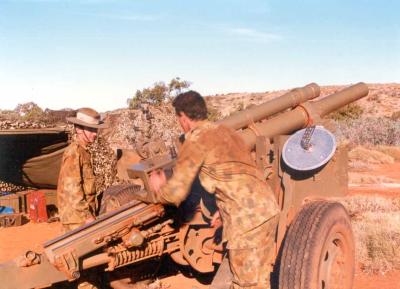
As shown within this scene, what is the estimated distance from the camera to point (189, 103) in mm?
3467

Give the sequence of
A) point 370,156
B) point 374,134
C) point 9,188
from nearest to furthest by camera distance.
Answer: point 9,188 < point 370,156 < point 374,134

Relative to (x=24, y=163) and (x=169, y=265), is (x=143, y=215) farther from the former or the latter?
(x=24, y=163)

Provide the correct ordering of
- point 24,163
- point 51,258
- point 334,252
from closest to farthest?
1. point 51,258
2. point 334,252
3. point 24,163

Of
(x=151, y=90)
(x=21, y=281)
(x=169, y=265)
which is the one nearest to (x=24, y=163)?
(x=169, y=265)

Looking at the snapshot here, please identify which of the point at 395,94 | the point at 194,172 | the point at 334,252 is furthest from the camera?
the point at 395,94

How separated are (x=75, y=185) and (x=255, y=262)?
1.71 metres

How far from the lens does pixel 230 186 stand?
3557 mm

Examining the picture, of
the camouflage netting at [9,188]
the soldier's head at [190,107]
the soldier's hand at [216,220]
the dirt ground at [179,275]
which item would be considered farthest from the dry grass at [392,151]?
the soldier's head at [190,107]

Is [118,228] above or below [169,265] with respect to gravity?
above

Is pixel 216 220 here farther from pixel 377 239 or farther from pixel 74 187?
pixel 377 239

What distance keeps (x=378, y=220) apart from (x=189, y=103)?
209 inches

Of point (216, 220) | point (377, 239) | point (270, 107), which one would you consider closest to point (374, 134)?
point (377, 239)

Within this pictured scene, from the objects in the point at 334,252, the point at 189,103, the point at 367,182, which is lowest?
the point at 367,182

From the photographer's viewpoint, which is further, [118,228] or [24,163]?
[24,163]
